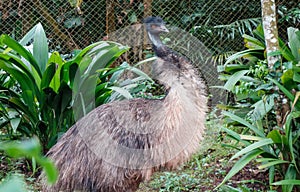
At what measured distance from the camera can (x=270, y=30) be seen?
3.44 metres

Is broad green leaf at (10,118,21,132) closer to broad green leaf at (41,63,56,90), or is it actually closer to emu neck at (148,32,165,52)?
broad green leaf at (41,63,56,90)

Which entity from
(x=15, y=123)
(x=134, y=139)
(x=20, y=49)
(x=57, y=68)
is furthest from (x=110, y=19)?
(x=134, y=139)

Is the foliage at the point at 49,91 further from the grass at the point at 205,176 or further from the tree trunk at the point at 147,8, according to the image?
the tree trunk at the point at 147,8

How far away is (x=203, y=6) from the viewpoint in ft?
21.7

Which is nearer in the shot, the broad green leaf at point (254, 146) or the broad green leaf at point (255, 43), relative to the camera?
the broad green leaf at point (254, 146)

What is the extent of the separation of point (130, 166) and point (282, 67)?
1181 millimetres

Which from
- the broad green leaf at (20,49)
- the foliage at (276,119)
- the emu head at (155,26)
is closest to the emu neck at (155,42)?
the emu head at (155,26)

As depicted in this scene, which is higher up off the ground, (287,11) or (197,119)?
(287,11)

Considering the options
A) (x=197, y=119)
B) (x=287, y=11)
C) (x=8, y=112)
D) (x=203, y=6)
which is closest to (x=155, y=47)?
(x=197, y=119)

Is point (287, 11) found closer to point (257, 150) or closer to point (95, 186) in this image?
point (257, 150)

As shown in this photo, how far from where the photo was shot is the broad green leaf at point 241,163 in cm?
309

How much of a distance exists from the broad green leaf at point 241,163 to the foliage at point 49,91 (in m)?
1.36

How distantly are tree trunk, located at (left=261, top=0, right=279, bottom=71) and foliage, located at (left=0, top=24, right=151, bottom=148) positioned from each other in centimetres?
131

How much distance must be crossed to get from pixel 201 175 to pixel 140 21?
2.77 metres
